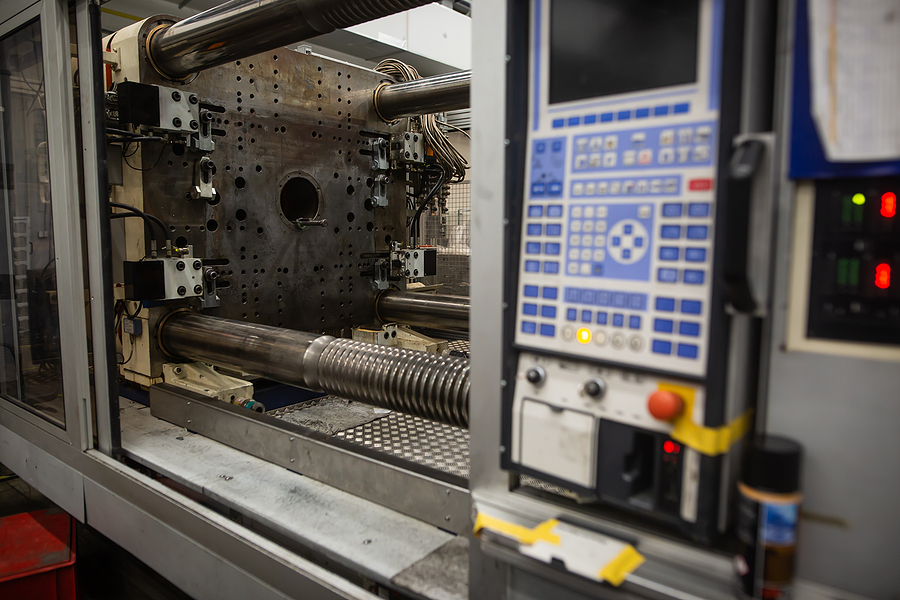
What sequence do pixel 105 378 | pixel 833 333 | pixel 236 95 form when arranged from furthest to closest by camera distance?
pixel 236 95 < pixel 105 378 < pixel 833 333

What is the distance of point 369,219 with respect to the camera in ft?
9.68

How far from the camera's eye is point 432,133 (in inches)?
121

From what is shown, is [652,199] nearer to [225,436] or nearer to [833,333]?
[833,333]

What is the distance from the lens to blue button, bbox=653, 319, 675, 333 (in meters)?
0.74

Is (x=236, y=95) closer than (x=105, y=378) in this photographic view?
No

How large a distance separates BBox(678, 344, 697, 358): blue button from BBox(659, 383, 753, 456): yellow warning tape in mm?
46

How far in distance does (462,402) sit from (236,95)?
1762mm

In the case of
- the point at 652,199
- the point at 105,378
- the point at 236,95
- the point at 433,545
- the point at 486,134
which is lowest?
the point at 433,545

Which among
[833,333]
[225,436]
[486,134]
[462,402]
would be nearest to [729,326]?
[833,333]

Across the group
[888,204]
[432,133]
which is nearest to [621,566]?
Answer: [888,204]

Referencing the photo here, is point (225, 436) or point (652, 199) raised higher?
point (652, 199)

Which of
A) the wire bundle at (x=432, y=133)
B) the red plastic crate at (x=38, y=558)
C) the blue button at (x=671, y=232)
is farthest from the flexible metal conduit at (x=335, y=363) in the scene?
the wire bundle at (x=432, y=133)

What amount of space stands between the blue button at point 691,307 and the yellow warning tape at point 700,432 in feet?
0.33

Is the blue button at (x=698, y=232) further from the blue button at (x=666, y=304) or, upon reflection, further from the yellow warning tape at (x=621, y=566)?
the yellow warning tape at (x=621, y=566)
